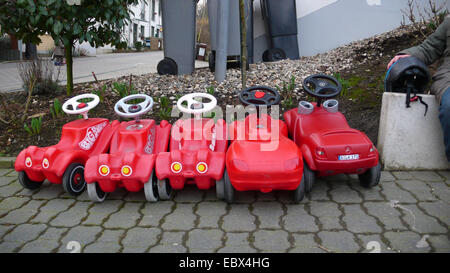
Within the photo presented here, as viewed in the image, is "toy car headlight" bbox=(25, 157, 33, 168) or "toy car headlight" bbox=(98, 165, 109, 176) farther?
"toy car headlight" bbox=(25, 157, 33, 168)

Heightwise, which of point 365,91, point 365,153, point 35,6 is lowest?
point 365,153

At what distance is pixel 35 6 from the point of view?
3.76 metres

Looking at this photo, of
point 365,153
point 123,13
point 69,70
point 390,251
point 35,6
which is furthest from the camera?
point 69,70

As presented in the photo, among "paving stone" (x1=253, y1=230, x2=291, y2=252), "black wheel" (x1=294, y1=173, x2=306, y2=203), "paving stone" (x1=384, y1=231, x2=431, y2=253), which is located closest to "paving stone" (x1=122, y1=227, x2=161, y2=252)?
"paving stone" (x1=253, y1=230, x2=291, y2=252)

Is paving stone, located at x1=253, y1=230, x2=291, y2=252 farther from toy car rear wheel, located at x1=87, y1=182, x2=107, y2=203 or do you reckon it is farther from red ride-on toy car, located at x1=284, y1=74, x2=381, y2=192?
toy car rear wheel, located at x1=87, y1=182, x2=107, y2=203

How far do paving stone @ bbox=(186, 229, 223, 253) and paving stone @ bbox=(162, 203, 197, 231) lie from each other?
11 centimetres

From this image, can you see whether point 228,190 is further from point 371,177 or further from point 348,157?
point 371,177

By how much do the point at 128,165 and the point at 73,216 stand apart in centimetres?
57

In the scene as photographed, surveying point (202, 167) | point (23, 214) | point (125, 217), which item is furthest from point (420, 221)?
point (23, 214)

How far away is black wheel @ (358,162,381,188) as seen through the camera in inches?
110

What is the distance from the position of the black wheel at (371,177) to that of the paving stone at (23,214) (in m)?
2.58

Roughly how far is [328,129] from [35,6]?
10.6ft
